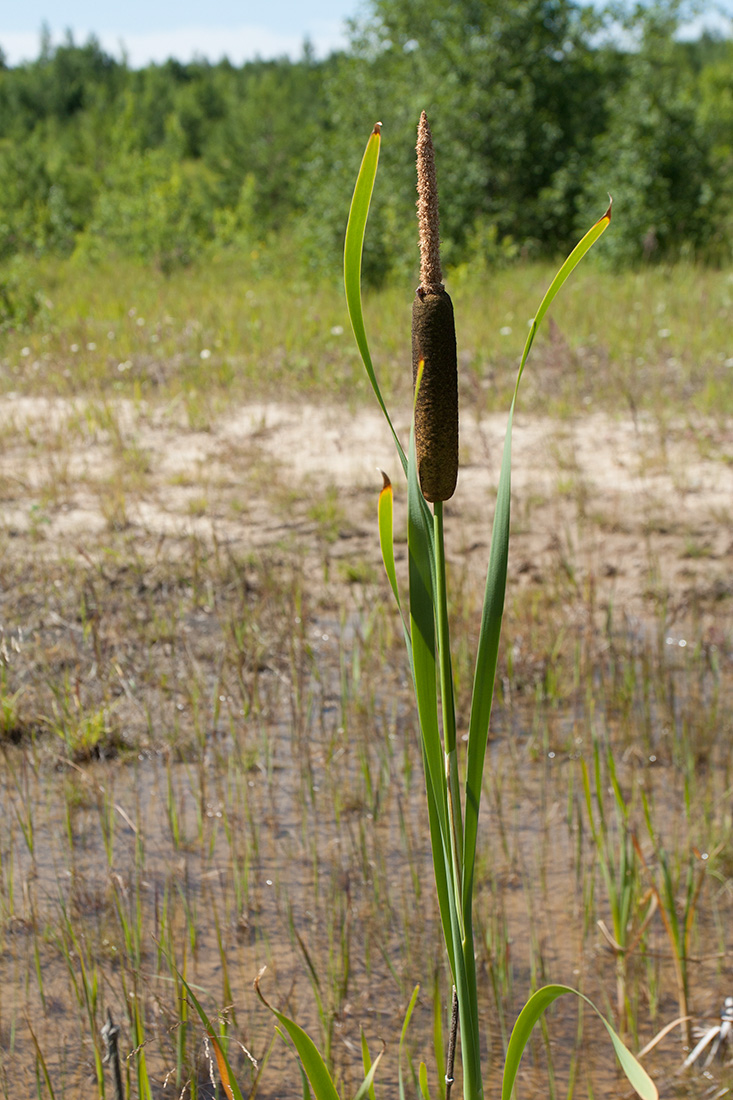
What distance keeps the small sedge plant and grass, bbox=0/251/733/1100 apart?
0.50 m

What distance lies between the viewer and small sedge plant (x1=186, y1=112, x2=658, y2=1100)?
765 millimetres

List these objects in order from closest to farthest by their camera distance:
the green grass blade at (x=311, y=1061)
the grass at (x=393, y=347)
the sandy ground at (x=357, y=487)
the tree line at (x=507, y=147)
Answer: the green grass blade at (x=311, y=1061) < the sandy ground at (x=357, y=487) < the grass at (x=393, y=347) < the tree line at (x=507, y=147)

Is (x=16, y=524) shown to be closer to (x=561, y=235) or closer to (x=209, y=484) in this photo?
(x=209, y=484)

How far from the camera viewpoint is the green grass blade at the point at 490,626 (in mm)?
814

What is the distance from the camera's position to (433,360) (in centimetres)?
77

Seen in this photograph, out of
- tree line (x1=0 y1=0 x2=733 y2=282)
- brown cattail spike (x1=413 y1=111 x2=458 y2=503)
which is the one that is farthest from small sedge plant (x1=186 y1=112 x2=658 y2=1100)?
tree line (x1=0 y1=0 x2=733 y2=282)

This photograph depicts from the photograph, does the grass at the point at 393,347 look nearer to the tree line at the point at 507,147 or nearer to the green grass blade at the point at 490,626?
the tree line at the point at 507,147

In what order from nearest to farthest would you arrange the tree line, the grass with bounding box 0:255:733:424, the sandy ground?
the sandy ground, the grass with bounding box 0:255:733:424, the tree line

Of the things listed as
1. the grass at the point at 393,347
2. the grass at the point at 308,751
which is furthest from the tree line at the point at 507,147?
the grass at the point at 308,751

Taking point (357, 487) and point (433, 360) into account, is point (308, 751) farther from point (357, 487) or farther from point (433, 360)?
point (357, 487)

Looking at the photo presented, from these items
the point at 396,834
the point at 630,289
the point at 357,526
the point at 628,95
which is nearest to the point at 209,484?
the point at 357,526

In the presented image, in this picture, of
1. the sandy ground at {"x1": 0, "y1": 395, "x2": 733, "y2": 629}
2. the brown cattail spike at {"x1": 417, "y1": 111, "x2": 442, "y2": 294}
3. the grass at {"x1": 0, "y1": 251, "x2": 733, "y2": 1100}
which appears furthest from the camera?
the sandy ground at {"x1": 0, "y1": 395, "x2": 733, "y2": 629}

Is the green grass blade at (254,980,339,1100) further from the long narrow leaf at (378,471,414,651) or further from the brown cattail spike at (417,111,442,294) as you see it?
the brown cattail spike at (417,111,442,294)

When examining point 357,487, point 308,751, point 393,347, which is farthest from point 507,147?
point 308,751
